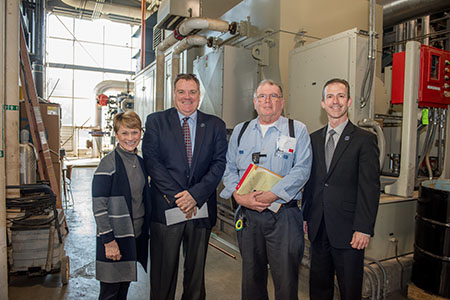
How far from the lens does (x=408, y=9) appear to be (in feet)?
13.9

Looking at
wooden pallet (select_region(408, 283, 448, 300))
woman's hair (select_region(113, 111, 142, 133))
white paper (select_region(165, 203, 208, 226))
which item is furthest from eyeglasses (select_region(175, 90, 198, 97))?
wooden pallet (select_region(408, 283, 448, 300))

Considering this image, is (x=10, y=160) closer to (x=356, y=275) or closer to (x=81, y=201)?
(x=356, y=275)

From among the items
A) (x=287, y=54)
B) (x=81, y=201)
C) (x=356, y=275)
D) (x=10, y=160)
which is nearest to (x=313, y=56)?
(x=287, y=54)

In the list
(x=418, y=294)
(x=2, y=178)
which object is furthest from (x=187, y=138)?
(x=418, y=294)

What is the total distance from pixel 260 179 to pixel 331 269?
0.67m

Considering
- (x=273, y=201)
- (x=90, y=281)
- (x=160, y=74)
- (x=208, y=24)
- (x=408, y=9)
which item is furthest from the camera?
(x=160, y=74)

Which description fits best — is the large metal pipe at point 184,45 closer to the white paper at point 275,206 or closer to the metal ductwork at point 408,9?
the metal ductwork at point 408,9

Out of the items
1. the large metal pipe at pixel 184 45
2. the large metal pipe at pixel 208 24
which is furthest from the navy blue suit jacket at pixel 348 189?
the large metal pipe at pixel 184 45

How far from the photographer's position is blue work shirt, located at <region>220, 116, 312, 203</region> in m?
1.62

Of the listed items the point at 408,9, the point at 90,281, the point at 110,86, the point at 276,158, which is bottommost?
the point at 90,281

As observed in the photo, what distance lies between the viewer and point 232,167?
184 cm

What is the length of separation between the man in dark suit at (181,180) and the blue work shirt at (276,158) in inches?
3.3

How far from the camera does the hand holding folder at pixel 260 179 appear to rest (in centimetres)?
164

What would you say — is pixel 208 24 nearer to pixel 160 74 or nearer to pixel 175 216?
pixel 160 74
